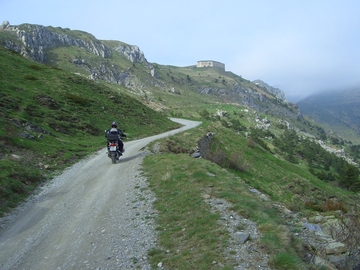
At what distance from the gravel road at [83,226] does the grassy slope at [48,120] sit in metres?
1.64

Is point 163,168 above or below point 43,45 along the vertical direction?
below

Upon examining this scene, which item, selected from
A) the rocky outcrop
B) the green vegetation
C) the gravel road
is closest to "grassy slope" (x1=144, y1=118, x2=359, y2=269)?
the green vegetation

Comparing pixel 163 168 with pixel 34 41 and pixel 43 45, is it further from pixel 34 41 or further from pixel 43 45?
pixel 43 45

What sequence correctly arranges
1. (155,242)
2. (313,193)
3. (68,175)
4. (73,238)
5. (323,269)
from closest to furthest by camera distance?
(323,269) → (155,242) → (73,238) → (68,175) → (313,193)

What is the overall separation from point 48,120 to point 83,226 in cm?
2148

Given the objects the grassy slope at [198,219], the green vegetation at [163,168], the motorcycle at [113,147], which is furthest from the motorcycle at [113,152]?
the grassy slope at [198,219]

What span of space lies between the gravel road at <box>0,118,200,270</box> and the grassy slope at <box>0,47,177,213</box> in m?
1.64

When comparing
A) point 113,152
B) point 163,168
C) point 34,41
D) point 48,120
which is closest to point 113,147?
point 113,152

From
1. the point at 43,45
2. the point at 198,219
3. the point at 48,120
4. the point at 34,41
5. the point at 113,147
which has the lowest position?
the point at 198,219

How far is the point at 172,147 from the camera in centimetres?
2486

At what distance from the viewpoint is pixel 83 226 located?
31.2 feet

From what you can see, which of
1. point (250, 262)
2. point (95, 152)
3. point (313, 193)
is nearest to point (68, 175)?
point (95, 152)

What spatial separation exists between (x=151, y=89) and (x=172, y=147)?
162 metres

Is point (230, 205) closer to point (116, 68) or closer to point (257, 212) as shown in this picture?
point (257, 212)
